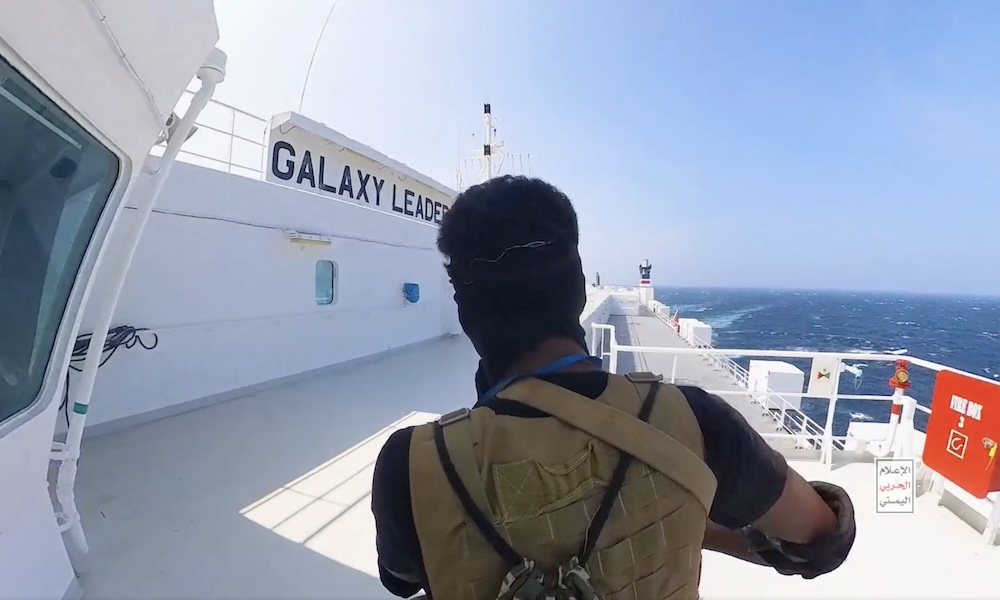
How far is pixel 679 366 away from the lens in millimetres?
9742

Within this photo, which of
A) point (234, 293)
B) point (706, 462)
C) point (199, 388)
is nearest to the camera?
point (706, 462)

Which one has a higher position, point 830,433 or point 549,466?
point 549,466

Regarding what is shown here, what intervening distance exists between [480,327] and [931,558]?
306 centimetres

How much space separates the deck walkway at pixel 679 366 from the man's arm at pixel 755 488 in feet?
6.40

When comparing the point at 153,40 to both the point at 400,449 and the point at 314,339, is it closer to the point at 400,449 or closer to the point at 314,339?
the point at 400,449

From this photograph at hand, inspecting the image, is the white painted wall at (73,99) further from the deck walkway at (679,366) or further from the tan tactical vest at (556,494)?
the deck walkway at (679,366)

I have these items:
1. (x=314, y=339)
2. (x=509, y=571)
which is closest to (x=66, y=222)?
(x=509, y=571)

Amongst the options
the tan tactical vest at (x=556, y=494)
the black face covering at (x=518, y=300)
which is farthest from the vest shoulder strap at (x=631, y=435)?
the black face covering at (x=518, y=300)

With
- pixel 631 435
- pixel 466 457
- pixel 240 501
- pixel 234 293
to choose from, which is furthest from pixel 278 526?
pixel 234 293

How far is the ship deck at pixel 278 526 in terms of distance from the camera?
215 cm

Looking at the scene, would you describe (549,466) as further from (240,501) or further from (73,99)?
(240,501)

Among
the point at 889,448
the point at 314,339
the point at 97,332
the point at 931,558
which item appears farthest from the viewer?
the point at 314,339

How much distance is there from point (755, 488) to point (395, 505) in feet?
1.85

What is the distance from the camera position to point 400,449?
0.68m
